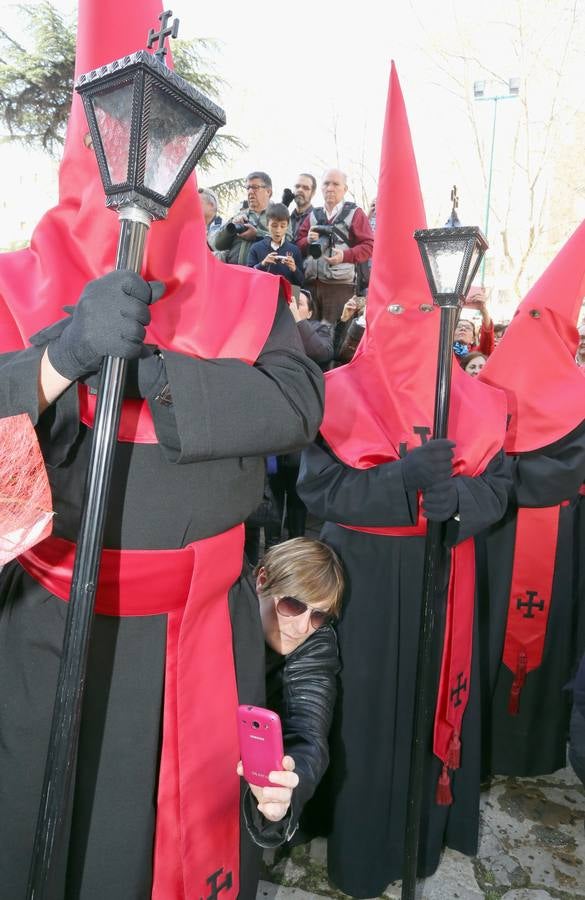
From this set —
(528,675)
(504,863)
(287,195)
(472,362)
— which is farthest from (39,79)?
(504,863)

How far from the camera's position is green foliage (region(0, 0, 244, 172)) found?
1078cm

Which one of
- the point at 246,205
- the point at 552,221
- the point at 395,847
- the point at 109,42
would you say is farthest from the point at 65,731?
the point at 552,221

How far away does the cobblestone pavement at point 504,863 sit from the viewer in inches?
96.0

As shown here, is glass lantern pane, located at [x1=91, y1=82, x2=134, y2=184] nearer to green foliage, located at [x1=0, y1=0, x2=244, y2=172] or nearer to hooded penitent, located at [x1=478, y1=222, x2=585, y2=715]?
hooded penitent, located at [x1=478, y1=222, x2=585, y2=715]

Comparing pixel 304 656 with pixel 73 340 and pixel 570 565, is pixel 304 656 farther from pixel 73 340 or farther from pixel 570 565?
pixel 570 565

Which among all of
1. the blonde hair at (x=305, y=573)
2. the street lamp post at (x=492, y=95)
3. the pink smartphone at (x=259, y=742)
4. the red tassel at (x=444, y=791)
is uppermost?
the street lamp post at (x=492, y=95)

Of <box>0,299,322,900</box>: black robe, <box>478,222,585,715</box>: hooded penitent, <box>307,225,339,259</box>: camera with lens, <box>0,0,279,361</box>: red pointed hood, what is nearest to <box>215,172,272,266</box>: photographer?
<box>307,225,339,259</box>: camera with lens

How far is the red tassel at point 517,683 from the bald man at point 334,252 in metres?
3.71

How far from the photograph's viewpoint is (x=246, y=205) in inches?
257

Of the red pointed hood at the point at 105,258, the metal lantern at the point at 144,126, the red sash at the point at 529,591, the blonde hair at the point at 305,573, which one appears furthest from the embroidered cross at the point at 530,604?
the metal lantern at the point at 144,126

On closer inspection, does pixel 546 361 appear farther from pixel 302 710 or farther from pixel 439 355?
pixel 302 710

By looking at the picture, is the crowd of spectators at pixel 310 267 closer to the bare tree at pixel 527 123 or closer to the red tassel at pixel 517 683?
the red tassel at pixel 517 683

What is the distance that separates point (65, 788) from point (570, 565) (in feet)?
8.77

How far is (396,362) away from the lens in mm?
2438
